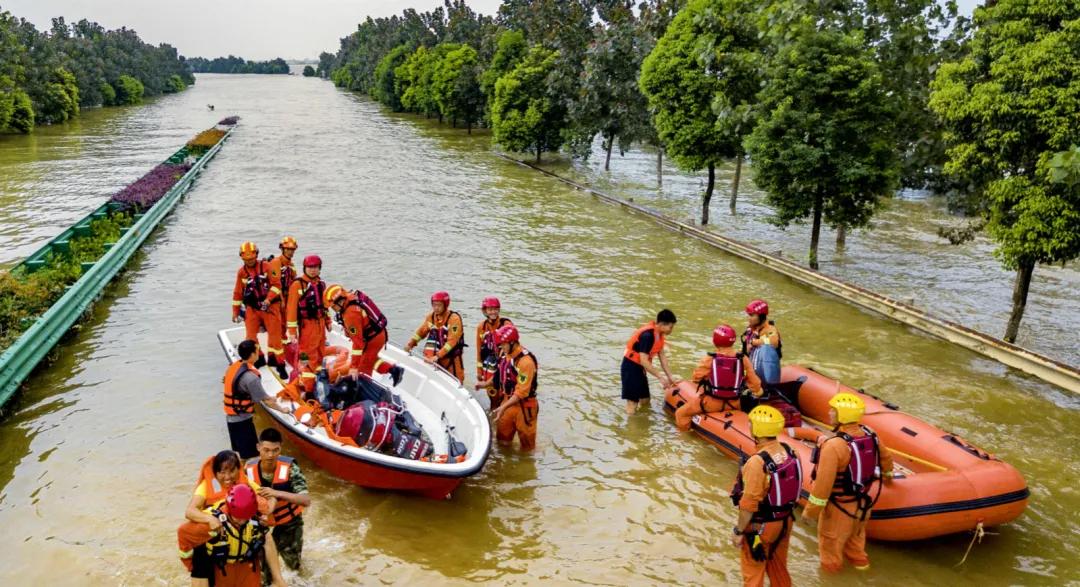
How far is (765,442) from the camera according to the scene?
20.5 feet

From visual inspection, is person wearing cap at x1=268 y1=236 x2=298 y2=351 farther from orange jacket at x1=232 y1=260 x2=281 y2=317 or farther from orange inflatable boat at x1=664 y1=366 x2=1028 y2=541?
orange inflatable boat at x1=664 y1=366 x2=1028 y2=541

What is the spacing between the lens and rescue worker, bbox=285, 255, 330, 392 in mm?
10195

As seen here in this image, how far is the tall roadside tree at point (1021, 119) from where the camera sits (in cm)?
1090

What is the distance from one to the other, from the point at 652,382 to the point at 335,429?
18.4ft

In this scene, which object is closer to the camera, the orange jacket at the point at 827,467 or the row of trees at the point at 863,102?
the orange jacket at the point at 827,467

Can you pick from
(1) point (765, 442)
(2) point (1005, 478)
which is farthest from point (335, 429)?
(2) point (1005, 478)

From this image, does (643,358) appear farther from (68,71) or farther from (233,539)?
(68,71)

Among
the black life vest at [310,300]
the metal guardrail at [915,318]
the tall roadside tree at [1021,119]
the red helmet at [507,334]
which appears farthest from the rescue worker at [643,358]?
the metal guardrail at [915,318]

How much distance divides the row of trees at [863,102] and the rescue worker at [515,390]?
7970 millimetres

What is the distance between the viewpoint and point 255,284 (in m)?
11.0

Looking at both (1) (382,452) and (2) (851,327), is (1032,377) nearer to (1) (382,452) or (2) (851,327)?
(2) (851,327)

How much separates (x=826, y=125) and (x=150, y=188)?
2280cm

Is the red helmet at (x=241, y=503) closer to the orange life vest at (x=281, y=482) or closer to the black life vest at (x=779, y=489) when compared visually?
the orange life vest at (x=281, y=482)

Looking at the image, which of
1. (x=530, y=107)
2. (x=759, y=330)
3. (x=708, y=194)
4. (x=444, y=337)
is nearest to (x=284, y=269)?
(x=444, y=337)
